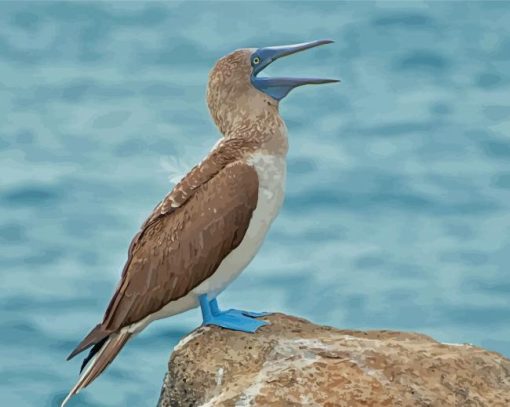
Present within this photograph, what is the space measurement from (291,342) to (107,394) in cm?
556

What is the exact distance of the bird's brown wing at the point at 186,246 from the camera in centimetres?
728

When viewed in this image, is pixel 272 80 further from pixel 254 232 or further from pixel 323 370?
pixel 323 370

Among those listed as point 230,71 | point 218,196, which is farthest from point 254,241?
point 230,71

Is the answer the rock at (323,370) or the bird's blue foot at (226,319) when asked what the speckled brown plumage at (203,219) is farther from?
the rock at (323,370)

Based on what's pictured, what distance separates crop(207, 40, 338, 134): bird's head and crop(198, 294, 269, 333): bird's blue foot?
791 millimetres

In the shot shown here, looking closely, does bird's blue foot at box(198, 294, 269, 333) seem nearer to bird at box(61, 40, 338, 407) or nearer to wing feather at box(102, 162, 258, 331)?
bird at box(61, 40, 338, 407)

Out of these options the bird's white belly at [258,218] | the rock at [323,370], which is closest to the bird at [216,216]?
the bird's white belly at [258,218]

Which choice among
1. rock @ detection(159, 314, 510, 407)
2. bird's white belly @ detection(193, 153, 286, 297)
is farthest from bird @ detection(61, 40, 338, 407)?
rock @ detection(159, 314, 510, 407)

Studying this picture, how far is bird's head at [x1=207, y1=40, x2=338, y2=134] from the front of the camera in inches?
290

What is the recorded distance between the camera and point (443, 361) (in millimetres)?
7305

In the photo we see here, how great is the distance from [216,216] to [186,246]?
0.61 ft

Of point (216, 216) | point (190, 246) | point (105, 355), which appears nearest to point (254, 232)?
point (216, 216)

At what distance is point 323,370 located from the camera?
280 inches

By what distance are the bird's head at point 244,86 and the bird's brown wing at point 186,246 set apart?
0.26 meters
